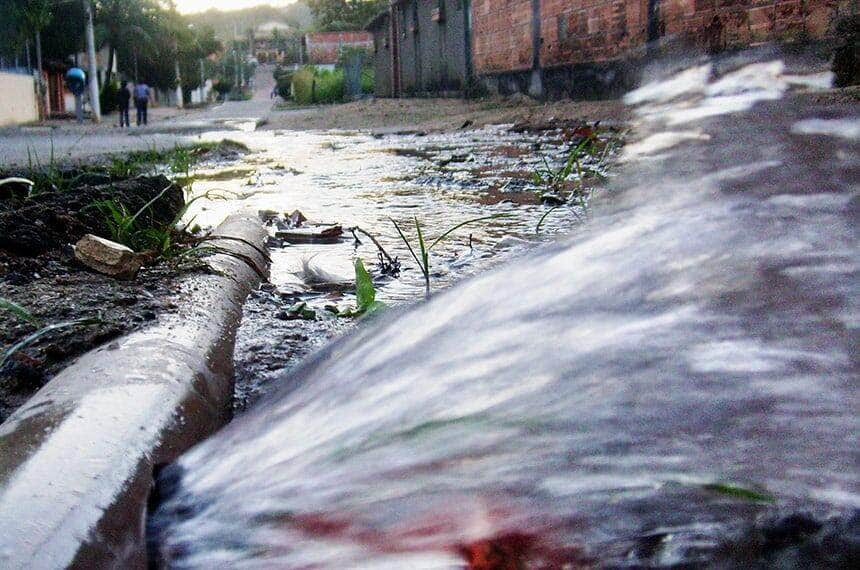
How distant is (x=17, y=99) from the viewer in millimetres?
26641

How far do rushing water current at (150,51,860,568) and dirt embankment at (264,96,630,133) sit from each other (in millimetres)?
7170

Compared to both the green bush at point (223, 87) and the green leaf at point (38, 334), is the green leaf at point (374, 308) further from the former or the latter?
the green bush at point (223, 87)

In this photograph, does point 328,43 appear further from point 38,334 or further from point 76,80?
point 38,334

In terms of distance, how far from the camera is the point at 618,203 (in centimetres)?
226

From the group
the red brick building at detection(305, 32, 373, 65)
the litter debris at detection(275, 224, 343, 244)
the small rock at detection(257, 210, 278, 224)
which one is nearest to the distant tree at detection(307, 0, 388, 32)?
the red brick building at detection(305, 32, 373, 65)

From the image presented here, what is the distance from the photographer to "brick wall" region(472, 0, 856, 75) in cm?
756

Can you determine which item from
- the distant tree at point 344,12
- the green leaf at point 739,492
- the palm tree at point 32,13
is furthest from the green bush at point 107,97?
the green leaf at point 739,492

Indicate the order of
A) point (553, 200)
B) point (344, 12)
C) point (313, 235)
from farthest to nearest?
point (344, 12)
point (553, 200)
point (313, 235)

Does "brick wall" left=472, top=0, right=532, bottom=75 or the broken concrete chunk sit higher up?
"brick wall" left=472, top=0, right=532, bottom=75

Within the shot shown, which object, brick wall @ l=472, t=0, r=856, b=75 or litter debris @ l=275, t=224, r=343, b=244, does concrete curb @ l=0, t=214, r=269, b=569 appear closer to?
litter debris @ l=275, t=224, r=343, b=244

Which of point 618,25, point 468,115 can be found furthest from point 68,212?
point 468,115

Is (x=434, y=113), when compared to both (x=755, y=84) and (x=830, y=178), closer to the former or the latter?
(x=755, y=84)

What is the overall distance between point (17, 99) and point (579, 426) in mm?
29761

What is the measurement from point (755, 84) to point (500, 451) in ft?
14.1
